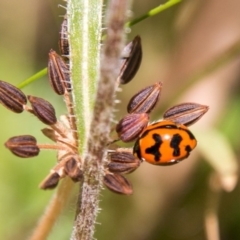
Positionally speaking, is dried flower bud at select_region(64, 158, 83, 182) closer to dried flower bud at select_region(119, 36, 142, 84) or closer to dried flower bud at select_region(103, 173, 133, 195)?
dried flower bud at select_region(103, 173, 133, 195)

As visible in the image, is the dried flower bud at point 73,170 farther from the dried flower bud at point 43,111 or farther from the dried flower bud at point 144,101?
the dried flower bud at point 144,101

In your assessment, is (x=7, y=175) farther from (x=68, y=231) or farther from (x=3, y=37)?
(x=3, y=37)

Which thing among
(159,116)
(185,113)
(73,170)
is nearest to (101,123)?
(73,170)

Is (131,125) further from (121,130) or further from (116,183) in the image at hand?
(116,183)

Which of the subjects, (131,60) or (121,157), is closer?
(121,157)

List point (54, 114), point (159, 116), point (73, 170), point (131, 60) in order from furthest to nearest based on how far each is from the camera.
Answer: point (159, 116) → point (131, 60) → point (54, 114) → point (73, 170)

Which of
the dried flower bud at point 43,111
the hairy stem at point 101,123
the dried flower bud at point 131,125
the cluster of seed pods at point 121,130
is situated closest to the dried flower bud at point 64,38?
the cluster of seed pods at point 121,130

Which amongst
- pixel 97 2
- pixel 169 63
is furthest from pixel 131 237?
pixel 97 2
